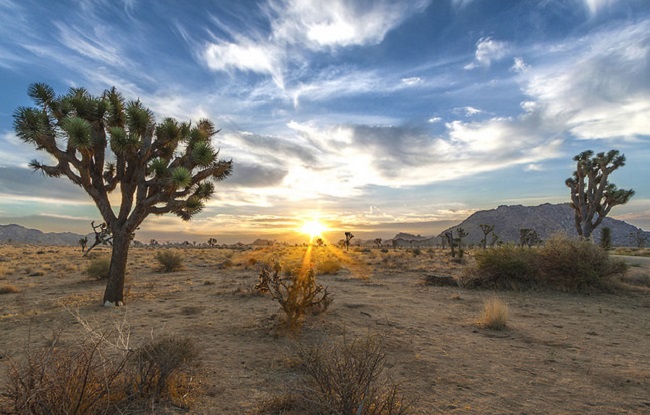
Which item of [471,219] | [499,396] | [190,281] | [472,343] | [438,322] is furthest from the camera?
[471,219]

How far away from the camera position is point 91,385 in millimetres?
3482

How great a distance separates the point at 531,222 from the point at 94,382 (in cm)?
18666

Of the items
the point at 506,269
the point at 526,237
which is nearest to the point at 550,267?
the point at 506,269

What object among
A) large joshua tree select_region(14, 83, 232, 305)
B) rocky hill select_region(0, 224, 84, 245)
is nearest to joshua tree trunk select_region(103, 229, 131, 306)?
large joshua tree select_region(14, 83, 232, 305)

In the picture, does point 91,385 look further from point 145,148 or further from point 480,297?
point 480,297

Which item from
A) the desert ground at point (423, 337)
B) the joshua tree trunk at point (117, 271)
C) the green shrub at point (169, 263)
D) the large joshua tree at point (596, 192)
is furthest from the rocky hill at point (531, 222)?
the joshua tree trunk at point (117, 271)

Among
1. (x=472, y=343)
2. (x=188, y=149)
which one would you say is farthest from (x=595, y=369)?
(x=188, y=149)

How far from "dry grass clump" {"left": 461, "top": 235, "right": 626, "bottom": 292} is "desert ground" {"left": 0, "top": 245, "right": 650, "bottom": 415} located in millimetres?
730

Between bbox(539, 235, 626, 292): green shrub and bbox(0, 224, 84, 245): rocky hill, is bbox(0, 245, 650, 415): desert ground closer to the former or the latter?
bbox(539, 235, 626, 292): green shrub

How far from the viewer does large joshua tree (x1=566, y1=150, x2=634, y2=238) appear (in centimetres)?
2683

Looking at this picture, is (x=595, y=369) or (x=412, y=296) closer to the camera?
(x=595, y=369)

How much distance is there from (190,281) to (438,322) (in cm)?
1278

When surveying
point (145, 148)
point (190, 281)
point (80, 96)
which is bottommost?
point (190, 281)

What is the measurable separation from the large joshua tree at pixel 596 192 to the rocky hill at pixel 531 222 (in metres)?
128
